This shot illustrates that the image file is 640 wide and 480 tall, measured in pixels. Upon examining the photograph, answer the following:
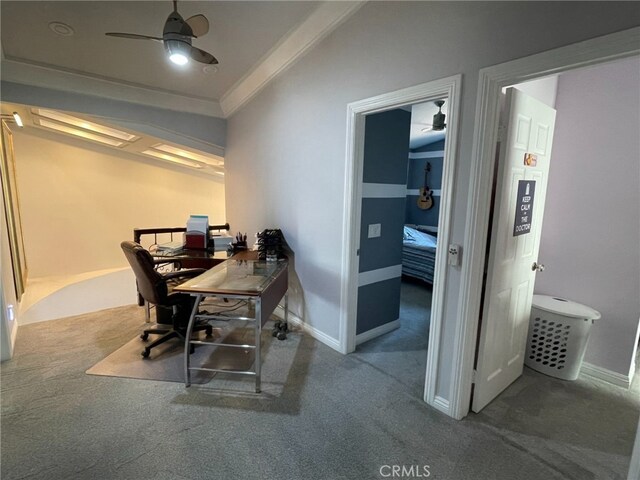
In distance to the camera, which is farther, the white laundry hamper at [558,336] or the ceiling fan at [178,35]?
the white laundry hamper at [558,336]

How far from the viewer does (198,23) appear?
205 cm

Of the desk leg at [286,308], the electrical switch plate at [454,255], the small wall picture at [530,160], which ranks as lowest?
the desk leg at [286,308]

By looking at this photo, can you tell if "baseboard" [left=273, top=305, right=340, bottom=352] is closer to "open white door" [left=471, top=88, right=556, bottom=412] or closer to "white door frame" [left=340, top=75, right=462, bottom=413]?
"white door frame" [left=340, top=75, right=462, bottom=413]

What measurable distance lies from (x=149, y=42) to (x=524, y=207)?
3.23 meters

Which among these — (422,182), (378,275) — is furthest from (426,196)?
(378,275)

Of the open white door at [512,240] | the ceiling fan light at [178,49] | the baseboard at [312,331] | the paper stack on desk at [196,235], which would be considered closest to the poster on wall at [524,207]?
the open white door at [512,240]

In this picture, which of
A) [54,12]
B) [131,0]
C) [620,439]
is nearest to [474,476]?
[620,439]

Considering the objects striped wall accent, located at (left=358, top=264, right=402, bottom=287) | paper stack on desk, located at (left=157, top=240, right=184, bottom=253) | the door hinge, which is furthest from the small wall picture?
paper stack on desk, located at (left=157, top=240, right=184, bottom=253)

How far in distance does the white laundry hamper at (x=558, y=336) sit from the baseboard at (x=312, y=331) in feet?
5.37

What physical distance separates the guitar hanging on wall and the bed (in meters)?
Result: 1.21

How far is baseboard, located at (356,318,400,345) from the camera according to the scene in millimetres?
2941

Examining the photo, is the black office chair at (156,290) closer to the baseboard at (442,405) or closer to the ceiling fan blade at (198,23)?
the ceiling fan blade at (198,23)

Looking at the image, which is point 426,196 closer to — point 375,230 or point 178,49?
point 375,230

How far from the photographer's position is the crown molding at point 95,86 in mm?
2953
